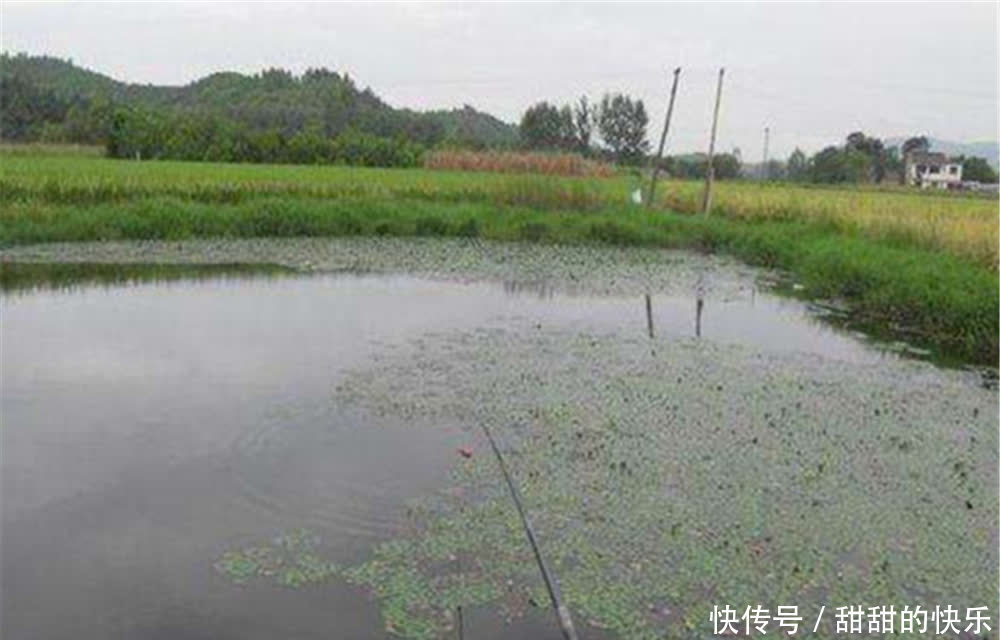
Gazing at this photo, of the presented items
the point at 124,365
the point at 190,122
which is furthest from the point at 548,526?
the point at 190,122

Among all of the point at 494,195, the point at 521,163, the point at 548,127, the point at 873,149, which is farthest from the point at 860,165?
the point at 494,195

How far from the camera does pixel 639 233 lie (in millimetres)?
19094

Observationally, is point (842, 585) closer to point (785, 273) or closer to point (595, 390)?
point (595, 390)

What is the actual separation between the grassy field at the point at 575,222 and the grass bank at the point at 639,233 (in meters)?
0.03

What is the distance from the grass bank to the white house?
160 feet

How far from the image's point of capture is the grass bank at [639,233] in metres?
11.1

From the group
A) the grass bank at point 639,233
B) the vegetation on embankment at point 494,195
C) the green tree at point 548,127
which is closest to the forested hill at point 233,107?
the green tree at point 548,127

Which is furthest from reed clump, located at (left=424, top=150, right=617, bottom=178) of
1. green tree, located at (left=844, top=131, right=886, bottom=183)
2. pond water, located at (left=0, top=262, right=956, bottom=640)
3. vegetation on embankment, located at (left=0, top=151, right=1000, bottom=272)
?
green tree, located at (left=844, top=131, right=886, bottom=183)

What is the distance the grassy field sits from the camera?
38.7 feet

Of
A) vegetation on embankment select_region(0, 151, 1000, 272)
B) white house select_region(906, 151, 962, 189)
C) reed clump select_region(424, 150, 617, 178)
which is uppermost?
white house select_region(906, 151, 962, 189)

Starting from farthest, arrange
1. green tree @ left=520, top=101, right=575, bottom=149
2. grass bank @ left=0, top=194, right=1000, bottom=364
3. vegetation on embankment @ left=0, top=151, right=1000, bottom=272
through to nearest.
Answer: green tree @ left=520, top=101, right=575, bottom=149
vegetation on embankment @ left=0, top=151, right=1000, bottom=272
grass bank @ left=0, top=194, right=1000, bottom=364

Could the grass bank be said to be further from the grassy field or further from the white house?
the white house

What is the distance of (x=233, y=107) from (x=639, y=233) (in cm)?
4448

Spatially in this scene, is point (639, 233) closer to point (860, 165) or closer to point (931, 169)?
point (860, 165)
